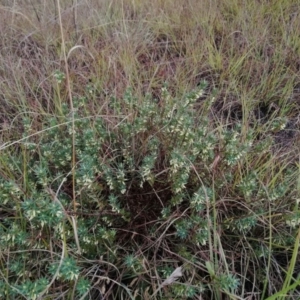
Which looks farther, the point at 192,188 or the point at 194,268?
the point at 192,188

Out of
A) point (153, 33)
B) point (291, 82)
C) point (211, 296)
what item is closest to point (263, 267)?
point (211, 296)

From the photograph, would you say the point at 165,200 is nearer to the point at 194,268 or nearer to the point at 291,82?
the point at 194,268

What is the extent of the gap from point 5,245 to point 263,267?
2.11 feet

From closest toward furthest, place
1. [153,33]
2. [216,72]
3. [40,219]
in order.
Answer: [40,219] < [216,72] < [153,33]

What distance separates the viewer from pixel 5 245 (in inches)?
37.6

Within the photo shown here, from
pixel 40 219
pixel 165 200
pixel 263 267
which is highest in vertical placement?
pixel 40 219

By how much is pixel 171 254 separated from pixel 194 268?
75mm

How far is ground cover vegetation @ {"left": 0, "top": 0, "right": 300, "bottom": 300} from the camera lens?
937mm

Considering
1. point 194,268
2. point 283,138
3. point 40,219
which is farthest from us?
point 283,138

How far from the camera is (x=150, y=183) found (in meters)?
1.02

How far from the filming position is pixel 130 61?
165 centimetres

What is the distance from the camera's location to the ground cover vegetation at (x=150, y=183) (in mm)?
937

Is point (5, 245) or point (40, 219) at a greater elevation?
point (40, 219)

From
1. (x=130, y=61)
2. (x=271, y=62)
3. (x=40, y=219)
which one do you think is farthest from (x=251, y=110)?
(x=40, y=219)
